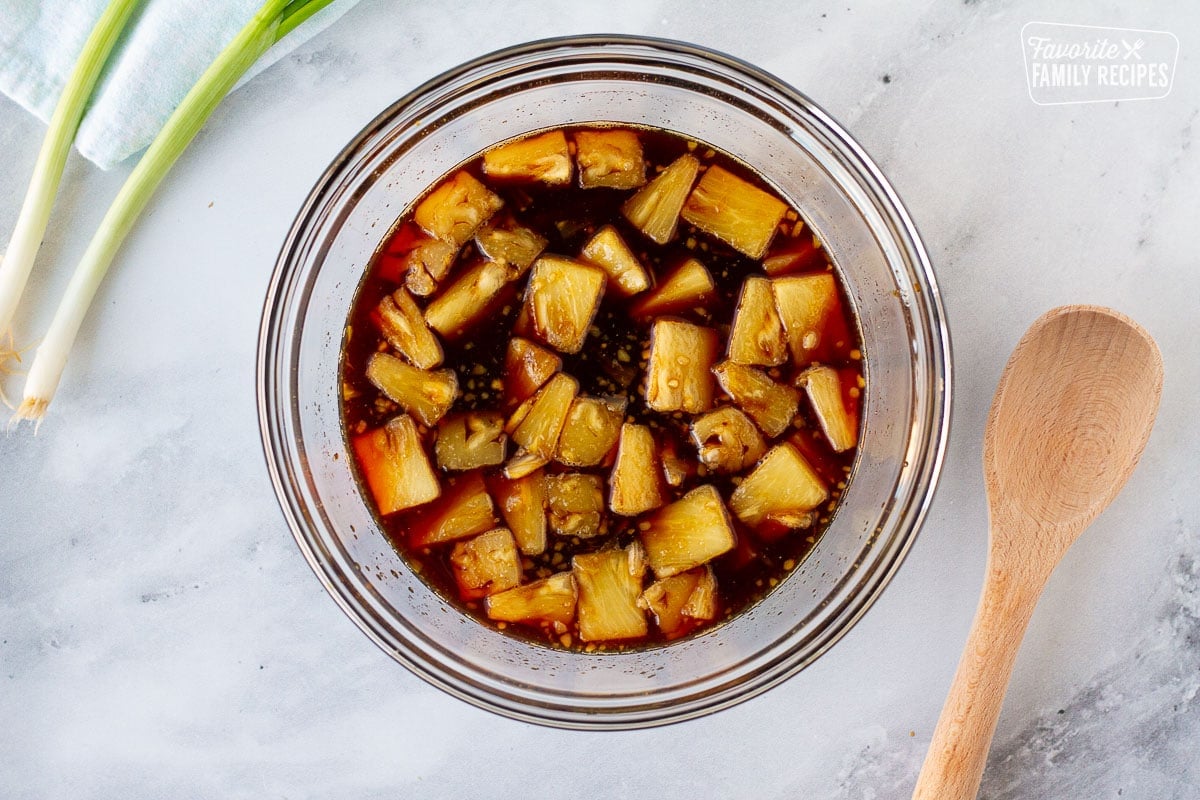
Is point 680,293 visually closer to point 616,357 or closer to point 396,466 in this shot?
point 616,357

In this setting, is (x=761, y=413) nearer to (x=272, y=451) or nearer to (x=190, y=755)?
(x=272, y=451)

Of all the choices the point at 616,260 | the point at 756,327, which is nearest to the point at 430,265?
the point at 616,260

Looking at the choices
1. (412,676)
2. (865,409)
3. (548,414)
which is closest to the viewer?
(548,414)

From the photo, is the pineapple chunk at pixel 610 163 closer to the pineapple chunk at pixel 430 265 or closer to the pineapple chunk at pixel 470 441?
the pineapple chunk at pixel 430 265

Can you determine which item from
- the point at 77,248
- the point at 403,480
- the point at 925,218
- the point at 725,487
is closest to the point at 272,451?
the point at 403,480

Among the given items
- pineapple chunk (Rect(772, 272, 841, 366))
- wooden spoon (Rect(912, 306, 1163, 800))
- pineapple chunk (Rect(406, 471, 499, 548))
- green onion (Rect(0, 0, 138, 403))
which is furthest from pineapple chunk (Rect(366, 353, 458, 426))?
wooden spoon (Rect(912, 306, 1163, 800))
